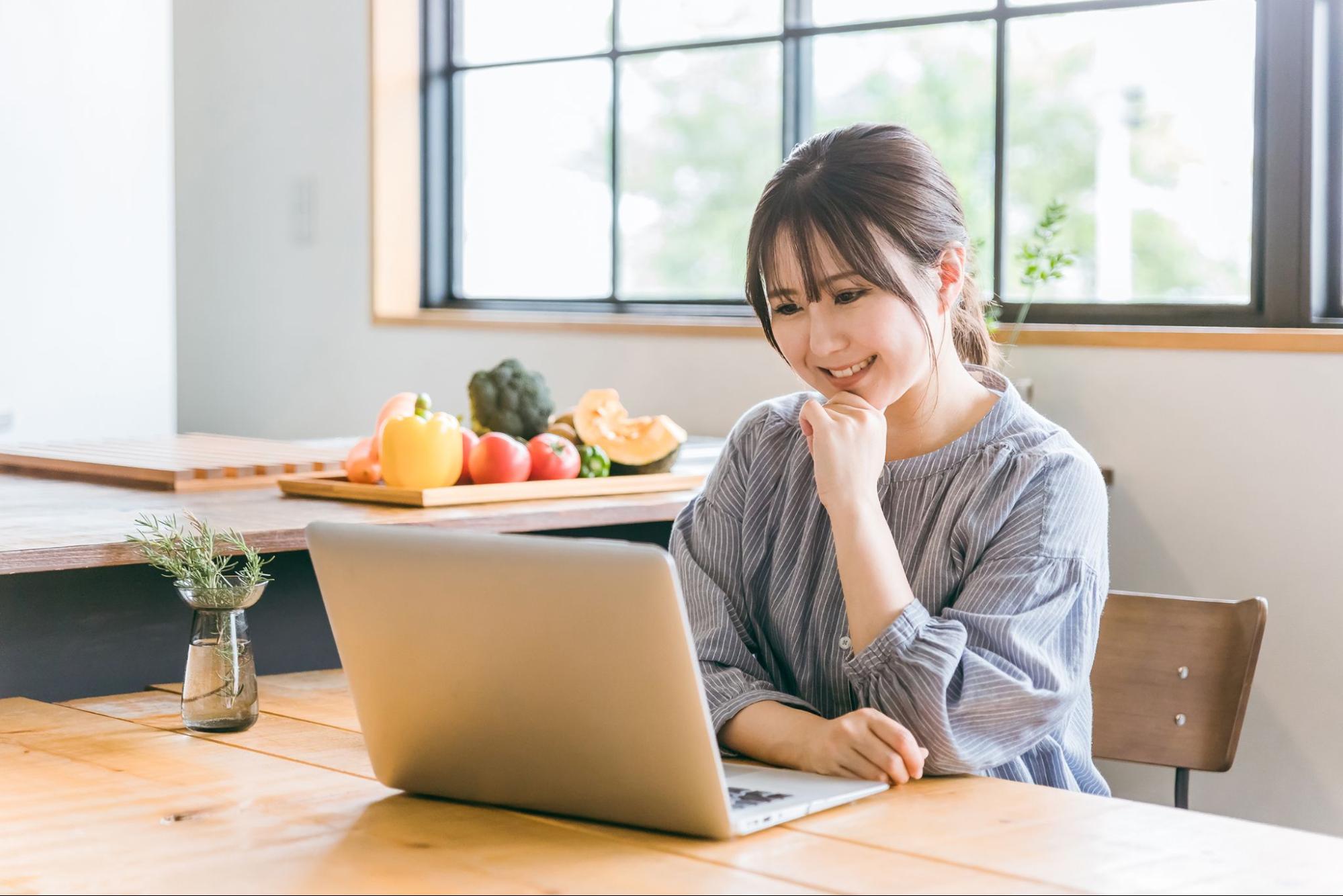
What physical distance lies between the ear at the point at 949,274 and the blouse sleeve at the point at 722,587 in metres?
0.24

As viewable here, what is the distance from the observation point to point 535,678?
1.08 m

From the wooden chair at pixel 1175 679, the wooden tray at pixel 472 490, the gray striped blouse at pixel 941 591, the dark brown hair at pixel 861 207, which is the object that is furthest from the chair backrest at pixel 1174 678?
the wooden tray at pixel 472 490

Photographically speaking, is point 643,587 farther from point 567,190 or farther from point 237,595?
point 567,190

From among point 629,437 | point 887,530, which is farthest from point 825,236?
point 629,437

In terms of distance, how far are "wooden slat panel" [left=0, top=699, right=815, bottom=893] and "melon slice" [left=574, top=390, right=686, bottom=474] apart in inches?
41.6

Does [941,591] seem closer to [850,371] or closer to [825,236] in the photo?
[850,371]

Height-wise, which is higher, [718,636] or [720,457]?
[720,457]

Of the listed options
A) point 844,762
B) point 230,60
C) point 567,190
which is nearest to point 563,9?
point 567,190

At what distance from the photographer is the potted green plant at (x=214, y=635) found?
1.45 m

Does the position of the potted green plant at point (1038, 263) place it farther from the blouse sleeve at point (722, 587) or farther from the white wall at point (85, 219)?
the white wall at point (85, 219)

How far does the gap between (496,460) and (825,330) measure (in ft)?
2.85

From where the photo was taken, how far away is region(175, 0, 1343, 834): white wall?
264cm

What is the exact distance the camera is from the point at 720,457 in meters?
1.63

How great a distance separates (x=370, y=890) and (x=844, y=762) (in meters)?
0.43
